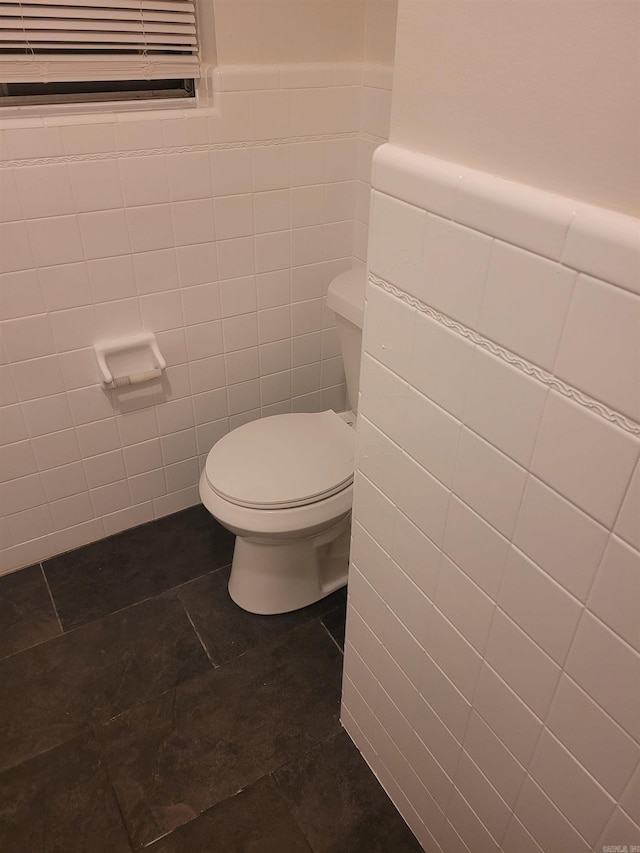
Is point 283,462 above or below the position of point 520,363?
below

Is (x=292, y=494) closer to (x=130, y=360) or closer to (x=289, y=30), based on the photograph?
(x=130, y=360)

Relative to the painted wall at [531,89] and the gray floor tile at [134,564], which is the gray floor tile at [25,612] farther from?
the painted wall at [531,89]

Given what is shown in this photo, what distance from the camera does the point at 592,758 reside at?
76 cm

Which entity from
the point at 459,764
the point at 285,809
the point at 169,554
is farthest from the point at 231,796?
the point at 169,554

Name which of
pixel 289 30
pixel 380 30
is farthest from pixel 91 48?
pixel 380 30

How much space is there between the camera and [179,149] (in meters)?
1.57

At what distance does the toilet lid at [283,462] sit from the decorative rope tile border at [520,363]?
0.76 m

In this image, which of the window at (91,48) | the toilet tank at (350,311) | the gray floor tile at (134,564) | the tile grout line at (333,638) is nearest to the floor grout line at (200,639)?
the gray floor tile at (134,564)

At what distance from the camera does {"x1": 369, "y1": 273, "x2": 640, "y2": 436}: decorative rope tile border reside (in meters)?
0.62

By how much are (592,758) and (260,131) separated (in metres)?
1.56

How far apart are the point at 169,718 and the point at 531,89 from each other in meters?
1.49

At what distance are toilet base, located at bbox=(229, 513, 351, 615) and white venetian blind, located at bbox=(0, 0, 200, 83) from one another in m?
1.17

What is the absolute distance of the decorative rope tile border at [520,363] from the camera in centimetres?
62

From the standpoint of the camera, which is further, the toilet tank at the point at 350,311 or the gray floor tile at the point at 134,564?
the gray floor tile at the point at 134,564
